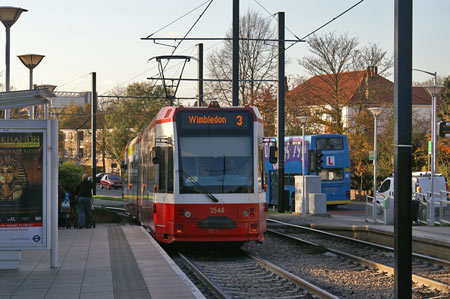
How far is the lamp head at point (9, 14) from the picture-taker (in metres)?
18.8

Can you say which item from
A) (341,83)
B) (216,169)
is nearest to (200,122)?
(216,169)

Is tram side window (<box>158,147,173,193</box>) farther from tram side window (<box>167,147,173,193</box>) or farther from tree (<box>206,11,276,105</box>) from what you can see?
tree (<box>206,11,276,105</box>)

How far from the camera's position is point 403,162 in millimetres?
8289

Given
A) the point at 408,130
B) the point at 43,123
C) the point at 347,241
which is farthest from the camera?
the point at 347,241

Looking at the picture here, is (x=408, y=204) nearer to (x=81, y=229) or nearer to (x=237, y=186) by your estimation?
(x=237, y=186)

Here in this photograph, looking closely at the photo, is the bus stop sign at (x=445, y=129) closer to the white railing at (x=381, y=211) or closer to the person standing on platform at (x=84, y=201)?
the white railing at (x=381, y=211)

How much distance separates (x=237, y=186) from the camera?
51.6 feet

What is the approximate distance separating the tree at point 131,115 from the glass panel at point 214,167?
56.7m

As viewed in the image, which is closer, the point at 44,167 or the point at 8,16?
the point at 44,167

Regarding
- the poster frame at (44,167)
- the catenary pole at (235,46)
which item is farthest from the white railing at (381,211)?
the poster frame at (44,167)

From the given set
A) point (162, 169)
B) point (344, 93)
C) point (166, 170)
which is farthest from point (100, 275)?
point (344, 93)

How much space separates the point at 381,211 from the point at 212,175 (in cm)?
1180

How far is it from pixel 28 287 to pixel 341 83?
1771 inches

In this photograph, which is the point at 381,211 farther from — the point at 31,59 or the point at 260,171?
the point at 31,59
